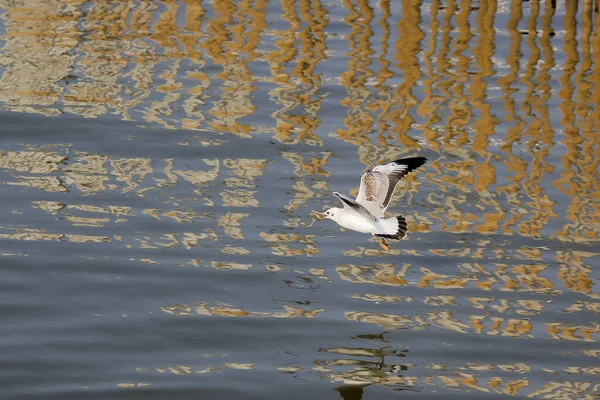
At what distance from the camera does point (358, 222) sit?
12094 mm

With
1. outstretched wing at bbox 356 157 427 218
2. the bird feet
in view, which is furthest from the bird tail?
A: the bird feet

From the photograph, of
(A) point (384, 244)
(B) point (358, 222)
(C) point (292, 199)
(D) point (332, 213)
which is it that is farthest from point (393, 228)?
(C) point (292, 199)

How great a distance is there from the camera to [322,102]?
1730 cm

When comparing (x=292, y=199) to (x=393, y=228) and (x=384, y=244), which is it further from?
(x=393, y=228)

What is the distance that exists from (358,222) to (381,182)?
448 mm

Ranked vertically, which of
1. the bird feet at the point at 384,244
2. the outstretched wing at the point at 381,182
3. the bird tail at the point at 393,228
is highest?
the outstretched wing at the point at 381,182

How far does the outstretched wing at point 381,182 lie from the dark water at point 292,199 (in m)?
0.79

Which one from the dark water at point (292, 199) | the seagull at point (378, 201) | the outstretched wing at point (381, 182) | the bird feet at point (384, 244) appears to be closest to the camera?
the dark water at point (292, 199)

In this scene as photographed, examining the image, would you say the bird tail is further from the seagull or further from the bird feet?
the bird feet

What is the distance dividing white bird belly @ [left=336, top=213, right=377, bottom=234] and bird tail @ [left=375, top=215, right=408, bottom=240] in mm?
A: 87

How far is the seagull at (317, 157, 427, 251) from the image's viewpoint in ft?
39.2

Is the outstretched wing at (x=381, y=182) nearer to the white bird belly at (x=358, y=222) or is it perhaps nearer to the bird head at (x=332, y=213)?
the white bird belly at (x=358, y=222)

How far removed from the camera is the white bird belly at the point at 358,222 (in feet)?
39.3

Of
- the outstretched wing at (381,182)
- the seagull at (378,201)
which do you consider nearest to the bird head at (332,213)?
the seagull at (378,201)
